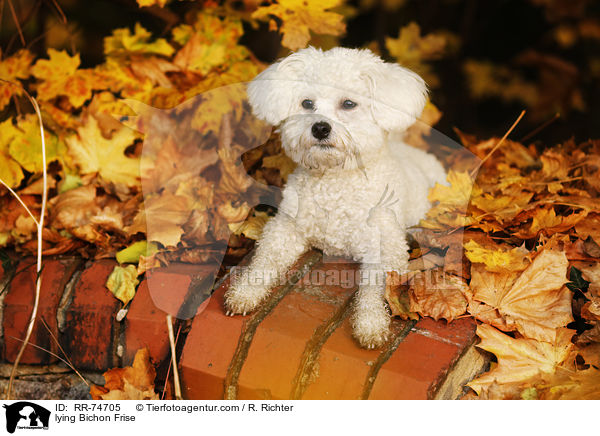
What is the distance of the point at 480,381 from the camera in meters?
1.41

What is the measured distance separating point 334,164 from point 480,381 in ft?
3.01

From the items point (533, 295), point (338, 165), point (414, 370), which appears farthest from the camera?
point (338, 165)

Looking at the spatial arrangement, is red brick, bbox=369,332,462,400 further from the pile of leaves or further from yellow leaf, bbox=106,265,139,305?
yellow leaf, bbox=106,265,139,305

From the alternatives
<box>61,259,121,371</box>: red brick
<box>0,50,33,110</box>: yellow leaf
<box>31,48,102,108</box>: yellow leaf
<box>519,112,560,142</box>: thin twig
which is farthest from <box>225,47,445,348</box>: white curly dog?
<box>519,112,560,142</box>: thin twig

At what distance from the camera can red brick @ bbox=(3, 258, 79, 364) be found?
1.68 metres

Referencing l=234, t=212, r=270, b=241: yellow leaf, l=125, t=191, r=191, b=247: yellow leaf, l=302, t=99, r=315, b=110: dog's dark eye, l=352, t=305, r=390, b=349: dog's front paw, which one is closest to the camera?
l=352, t=305, r=390, b=349: dog's front paw

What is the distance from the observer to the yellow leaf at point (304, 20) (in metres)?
2.02

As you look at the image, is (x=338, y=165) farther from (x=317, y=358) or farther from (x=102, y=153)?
(x=102, y=153)

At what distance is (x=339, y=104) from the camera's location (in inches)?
67.0

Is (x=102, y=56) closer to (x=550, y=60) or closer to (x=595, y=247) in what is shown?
(x=595, y=247)

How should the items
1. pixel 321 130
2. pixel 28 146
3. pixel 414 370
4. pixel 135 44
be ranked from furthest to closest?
pixel 135 44 < pixel 28 146 < pixel 321 130 < pixel 414 370

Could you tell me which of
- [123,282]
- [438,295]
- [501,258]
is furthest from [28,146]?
[501,258]
